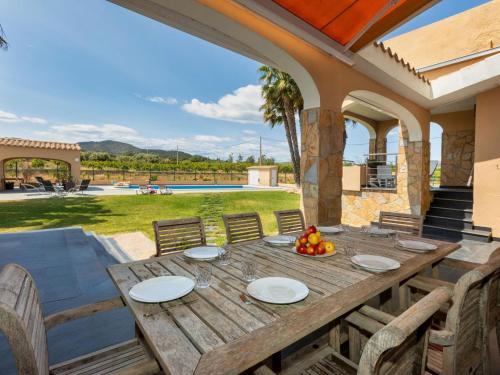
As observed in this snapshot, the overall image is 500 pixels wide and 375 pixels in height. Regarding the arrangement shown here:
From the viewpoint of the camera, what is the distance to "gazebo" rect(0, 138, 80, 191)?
13914 mm

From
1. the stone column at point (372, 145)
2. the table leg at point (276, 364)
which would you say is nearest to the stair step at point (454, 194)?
the stone column at point (372, 145)

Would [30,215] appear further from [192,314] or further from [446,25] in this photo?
[446,25]

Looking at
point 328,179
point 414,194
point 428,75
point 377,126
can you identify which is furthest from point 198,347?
point 377,126

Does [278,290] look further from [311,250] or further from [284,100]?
[284,100]

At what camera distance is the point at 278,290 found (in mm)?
1269

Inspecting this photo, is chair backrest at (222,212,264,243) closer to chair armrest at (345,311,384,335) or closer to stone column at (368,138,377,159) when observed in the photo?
chair armrest at (345,311,384,335)

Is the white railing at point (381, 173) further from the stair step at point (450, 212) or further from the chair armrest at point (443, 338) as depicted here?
the chair armrest at point (443, 338)

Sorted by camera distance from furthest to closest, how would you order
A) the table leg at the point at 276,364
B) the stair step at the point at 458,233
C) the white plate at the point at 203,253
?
the stair step at the point at 458,233, the white plate at the point at 203,253, the table leg at the point at 276,364

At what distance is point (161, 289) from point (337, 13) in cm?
298

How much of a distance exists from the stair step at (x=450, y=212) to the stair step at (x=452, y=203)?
15 centimetres

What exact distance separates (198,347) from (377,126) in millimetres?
10882

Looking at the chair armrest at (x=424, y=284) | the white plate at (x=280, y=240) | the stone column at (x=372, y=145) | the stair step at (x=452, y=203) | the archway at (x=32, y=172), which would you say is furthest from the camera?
the archway at (x=32, y=172)

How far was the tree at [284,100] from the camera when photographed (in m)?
10.5

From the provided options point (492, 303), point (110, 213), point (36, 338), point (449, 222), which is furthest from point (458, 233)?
point (110, 213)
